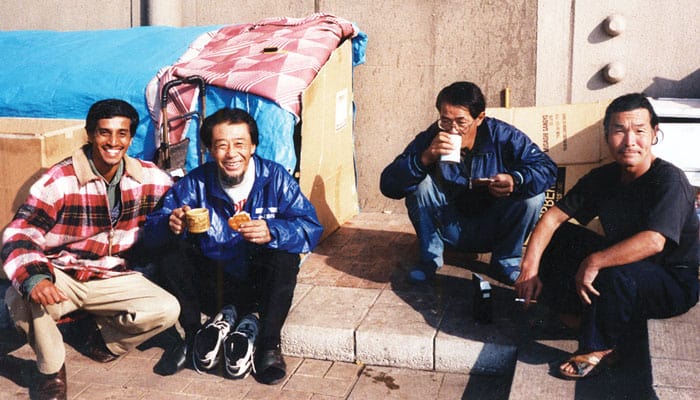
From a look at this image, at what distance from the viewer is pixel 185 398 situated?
398 cm

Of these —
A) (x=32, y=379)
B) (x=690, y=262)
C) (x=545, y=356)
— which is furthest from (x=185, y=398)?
(x=690, y=262)

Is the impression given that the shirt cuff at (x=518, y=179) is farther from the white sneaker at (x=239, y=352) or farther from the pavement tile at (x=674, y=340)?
the white sneaker at (x=239, y=352)

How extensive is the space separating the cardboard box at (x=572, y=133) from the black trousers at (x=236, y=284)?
2.20 meters

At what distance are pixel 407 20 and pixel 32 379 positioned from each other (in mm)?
3934

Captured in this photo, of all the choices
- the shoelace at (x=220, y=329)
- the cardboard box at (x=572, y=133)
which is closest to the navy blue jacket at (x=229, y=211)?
the shoelace at (x=220, y=329)

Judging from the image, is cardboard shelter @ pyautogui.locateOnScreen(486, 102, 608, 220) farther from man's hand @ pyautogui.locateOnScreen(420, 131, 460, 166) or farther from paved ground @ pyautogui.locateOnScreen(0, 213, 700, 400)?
man's hand @ pyautogui.locateOnScreen(420, 131, 460, 166)

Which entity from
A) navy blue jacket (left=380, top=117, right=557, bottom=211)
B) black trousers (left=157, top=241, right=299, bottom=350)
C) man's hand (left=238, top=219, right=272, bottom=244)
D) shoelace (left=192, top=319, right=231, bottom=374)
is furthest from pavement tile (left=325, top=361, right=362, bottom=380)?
navy blue jacket (left=380, top=117, right=557, bottom=211)

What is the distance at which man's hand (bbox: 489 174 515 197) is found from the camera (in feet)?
15.0

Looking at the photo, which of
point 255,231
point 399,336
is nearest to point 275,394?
point 399,336

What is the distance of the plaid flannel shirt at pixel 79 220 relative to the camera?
406 centimetres

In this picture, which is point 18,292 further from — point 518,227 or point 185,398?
point 518,227

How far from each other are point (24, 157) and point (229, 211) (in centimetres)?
146

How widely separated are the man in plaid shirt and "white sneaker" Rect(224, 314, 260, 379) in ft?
1.19

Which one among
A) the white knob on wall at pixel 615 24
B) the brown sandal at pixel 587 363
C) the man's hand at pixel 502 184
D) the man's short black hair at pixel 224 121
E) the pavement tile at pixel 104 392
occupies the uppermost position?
the white knob on wall at pixel 615 24
